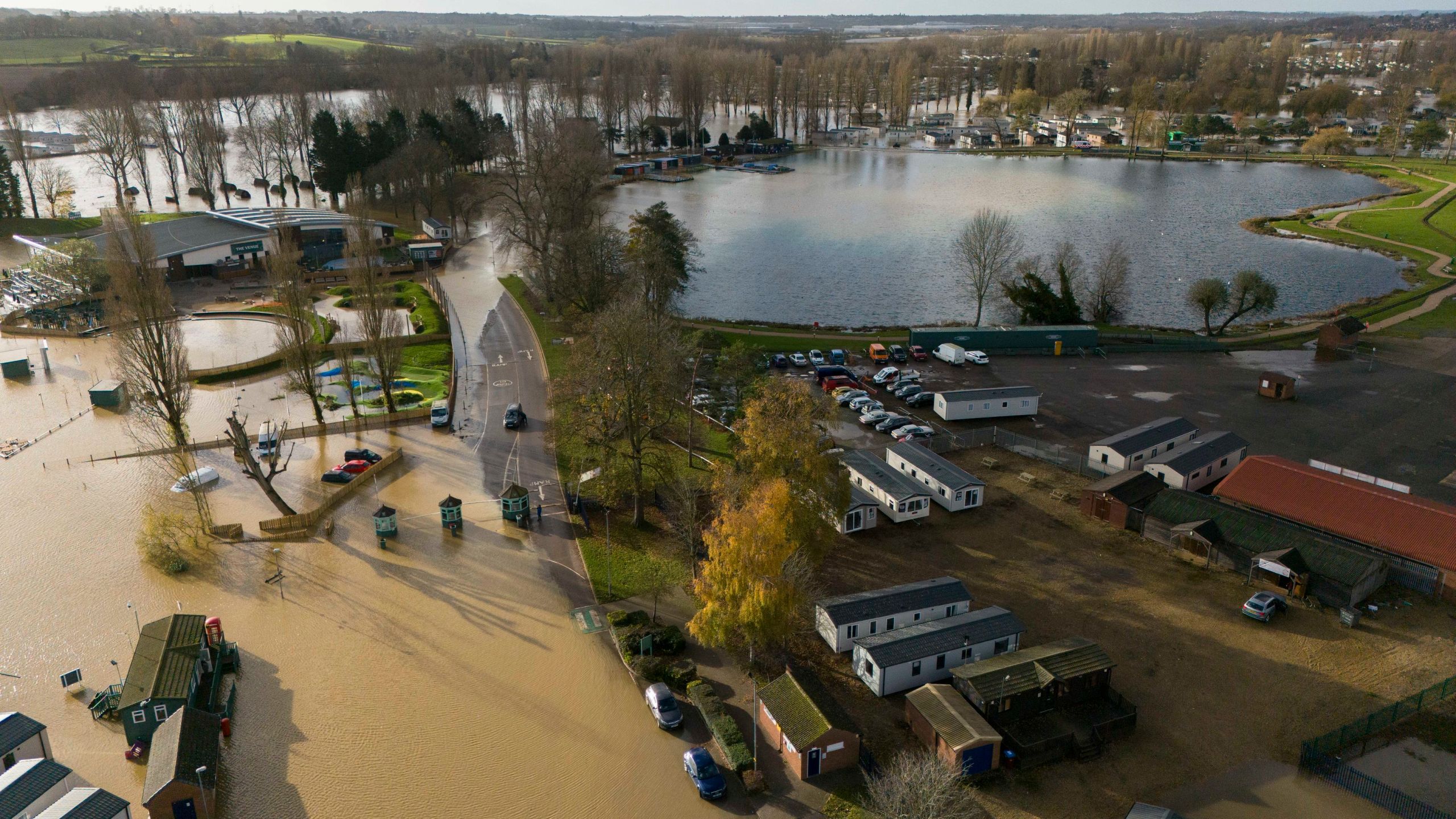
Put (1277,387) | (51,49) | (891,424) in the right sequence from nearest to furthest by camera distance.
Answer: (891,424)
(1277,387)
(51,49)

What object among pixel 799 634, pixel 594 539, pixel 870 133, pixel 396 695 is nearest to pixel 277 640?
pixel 396 695

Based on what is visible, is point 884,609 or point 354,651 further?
point 354,651

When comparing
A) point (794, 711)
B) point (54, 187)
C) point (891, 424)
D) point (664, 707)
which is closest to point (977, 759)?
point (794, 711)

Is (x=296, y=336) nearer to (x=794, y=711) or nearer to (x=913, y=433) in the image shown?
(x=913, y=433)

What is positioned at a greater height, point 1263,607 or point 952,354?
point 952,354

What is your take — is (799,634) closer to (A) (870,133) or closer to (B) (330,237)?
(B) (330,237)

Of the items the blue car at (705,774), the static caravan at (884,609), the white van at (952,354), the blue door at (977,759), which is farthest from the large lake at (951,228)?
the blue car at (705,774)
